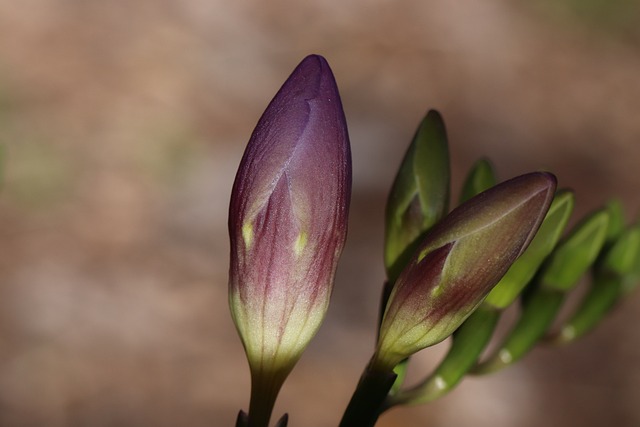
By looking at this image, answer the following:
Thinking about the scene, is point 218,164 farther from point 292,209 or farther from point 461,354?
point 292,209

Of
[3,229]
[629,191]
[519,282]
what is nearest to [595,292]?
[519,282]

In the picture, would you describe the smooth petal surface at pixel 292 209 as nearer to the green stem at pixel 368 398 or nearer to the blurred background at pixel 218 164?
the green stem at pixel 368 398

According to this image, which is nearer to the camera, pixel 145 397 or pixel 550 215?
pixel 550 215

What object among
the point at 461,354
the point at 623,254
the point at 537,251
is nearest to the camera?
the point at 537,251

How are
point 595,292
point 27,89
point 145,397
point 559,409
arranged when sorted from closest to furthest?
point 595,292
point 145,397
point 559,409
point 27,89

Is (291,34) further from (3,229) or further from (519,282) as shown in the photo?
(519,282)

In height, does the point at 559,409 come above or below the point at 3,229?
below

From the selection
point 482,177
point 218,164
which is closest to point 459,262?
point 482,177

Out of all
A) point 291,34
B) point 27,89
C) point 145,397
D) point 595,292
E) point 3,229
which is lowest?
point 595,292
